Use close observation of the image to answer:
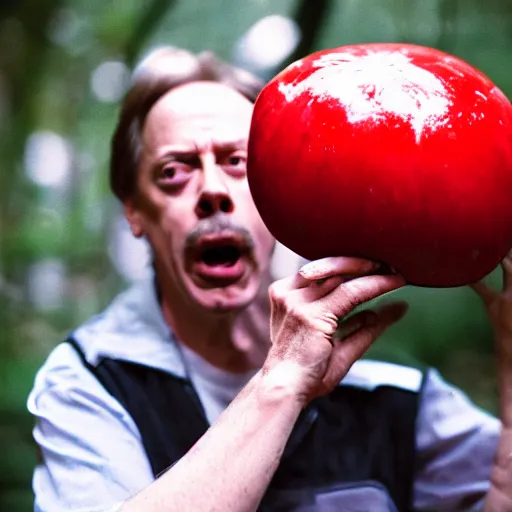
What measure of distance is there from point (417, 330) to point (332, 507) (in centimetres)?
32

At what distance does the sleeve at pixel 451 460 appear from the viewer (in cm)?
112

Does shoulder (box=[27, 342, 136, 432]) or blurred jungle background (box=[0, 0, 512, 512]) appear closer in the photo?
shoulder (box=[27, 342, 136, 432])

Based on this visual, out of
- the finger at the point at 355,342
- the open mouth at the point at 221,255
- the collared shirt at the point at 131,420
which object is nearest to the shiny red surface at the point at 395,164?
the finger at the point at 355,342

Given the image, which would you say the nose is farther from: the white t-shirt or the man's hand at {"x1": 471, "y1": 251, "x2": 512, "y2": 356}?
the man's hand at {"x1": 471, "y1": 251, "x2": 512, "y2": 356}

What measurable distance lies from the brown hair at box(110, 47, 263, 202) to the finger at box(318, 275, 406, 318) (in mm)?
426

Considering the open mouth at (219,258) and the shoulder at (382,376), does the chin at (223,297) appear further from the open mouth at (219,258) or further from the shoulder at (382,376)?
the shoulder at (382,376)

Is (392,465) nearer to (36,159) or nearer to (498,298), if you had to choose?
(498,298)

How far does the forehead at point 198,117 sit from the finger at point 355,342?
1.09 ft

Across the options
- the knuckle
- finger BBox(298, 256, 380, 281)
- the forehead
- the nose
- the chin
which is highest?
the forehead

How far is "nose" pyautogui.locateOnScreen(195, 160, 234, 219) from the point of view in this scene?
Answer: 3.45ft

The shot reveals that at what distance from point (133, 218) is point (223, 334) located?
0.77 ft

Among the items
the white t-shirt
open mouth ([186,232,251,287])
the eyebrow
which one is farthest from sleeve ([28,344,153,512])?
the eyebrow

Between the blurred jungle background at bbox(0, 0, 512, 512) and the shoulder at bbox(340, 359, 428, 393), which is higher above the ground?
the blurred jungle background at bbox(0, 0, 512, 512)

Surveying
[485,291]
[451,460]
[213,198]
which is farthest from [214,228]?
[451,460]
